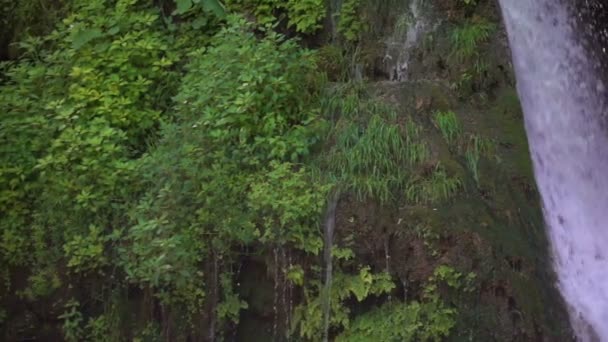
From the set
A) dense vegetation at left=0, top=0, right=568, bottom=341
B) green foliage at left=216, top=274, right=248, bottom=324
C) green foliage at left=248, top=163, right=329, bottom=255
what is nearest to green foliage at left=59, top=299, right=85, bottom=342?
dense vegetation at left=0, top=0, right=568, bottom=341

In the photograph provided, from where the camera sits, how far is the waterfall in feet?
17.6

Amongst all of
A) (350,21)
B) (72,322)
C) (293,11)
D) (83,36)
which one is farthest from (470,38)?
(72,322)

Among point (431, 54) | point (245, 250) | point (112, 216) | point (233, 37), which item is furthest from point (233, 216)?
point (431, 54)

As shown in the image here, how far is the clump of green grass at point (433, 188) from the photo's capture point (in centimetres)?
549

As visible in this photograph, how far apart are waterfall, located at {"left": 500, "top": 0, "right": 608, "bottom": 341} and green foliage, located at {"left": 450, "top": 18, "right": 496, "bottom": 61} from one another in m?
0.29

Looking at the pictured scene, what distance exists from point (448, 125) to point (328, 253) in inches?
42.3

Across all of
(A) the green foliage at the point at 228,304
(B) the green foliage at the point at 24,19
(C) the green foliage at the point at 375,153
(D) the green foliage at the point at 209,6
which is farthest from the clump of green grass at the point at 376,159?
(B) the green foliage at the point at 24,19

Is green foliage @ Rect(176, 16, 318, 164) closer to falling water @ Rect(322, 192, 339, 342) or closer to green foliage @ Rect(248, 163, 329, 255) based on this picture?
green foliage @ Rect(248, 163, 329, 255)

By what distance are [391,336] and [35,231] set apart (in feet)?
7.70

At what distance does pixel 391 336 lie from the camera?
5348 mm

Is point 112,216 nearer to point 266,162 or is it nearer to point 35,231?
point 35,231

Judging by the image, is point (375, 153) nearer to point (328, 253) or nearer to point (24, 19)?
point (328, 253)

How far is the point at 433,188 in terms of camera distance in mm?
5516

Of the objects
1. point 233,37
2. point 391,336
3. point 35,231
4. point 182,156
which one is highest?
point 233,37
